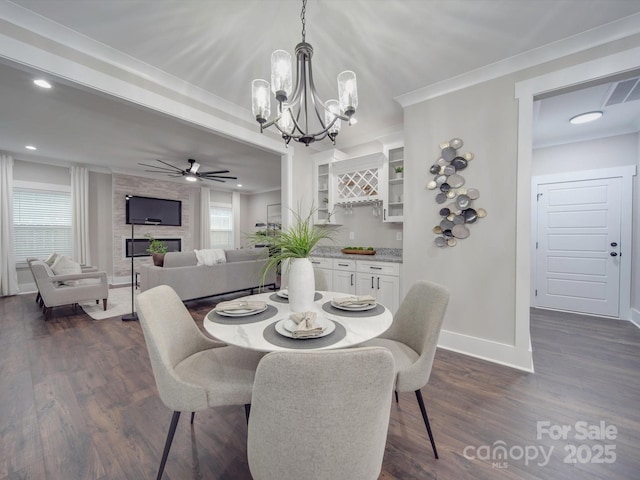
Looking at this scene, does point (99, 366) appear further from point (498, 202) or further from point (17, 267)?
point (17, 267)

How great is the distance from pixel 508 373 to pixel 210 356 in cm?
242

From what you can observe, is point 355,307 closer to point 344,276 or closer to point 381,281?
point 381,281

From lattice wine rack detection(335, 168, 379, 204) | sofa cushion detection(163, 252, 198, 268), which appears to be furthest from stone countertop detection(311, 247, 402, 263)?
sofa cushion detection(163, 252, 198, 268)

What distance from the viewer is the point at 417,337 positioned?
1602mm

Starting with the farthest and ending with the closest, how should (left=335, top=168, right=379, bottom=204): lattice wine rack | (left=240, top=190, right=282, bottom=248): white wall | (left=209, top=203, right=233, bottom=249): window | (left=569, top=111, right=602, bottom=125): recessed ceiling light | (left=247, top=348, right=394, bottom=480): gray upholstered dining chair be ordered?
(left=240, top=190, right=282, bottom=248): white wall < (left=209, top=203, right=233, bottom=249): window < (left=335, top=168, right=379, bottom=204): lattice wine rack < (left=569, top=111, right=602, bottom=125): recessed ceiling light < (left=247, top=348, right=394, bottom=480): gray upholstered dining chair

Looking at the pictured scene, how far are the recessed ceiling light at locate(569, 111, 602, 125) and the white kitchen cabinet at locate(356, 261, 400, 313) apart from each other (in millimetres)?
2815

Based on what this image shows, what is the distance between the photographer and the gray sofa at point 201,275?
12.4ft

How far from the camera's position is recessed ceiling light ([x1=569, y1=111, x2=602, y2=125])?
2.97 metres

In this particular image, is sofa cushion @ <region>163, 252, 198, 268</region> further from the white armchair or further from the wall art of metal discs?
the wall art of metal discs

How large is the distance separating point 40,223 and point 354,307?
23.8 ft

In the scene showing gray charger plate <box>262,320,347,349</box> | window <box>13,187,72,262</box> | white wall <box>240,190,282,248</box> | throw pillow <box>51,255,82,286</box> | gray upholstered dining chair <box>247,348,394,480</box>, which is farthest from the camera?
white wall <box>240,190,282,248</box>

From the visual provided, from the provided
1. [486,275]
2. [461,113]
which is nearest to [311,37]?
[461,113]

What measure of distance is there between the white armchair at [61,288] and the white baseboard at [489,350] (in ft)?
16.1

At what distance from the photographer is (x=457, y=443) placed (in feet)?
4.83
